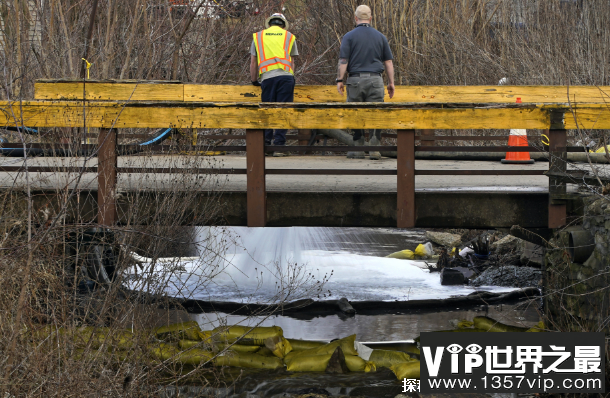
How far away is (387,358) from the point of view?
6.80 meters

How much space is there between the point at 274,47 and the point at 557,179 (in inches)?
137

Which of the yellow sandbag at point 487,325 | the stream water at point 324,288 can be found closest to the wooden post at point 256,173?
the stream water at point 324,288

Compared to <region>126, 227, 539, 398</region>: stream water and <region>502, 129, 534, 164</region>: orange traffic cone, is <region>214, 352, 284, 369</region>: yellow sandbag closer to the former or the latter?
<region>126, 227, 539, 398</region>: stream water

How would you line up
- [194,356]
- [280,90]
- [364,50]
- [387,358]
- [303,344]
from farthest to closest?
1. [280,90]
2. [364,50]
3. [303,344]
4. [387,358]
5. [194,356]

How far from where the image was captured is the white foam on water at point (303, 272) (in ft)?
33.2

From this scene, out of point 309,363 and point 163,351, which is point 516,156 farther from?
point 163,351

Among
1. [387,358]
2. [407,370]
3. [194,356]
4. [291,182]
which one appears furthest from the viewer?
[291,182]

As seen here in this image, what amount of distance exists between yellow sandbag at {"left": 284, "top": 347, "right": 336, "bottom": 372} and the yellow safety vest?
10.6 feet

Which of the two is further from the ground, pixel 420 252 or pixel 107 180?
pixel 107 180

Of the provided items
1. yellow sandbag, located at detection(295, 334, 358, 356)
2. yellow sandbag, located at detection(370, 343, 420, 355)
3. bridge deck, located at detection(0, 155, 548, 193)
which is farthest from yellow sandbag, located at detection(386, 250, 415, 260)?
yellow sandbag, located at detection(295, 334, 358, 356)

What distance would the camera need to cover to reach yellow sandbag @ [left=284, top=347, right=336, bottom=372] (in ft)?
21.7

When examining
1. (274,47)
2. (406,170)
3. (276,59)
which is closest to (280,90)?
(276,59)

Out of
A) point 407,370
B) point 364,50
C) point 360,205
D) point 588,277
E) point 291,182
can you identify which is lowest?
point 407,370

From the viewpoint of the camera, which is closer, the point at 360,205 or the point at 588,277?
the point at 588,277
